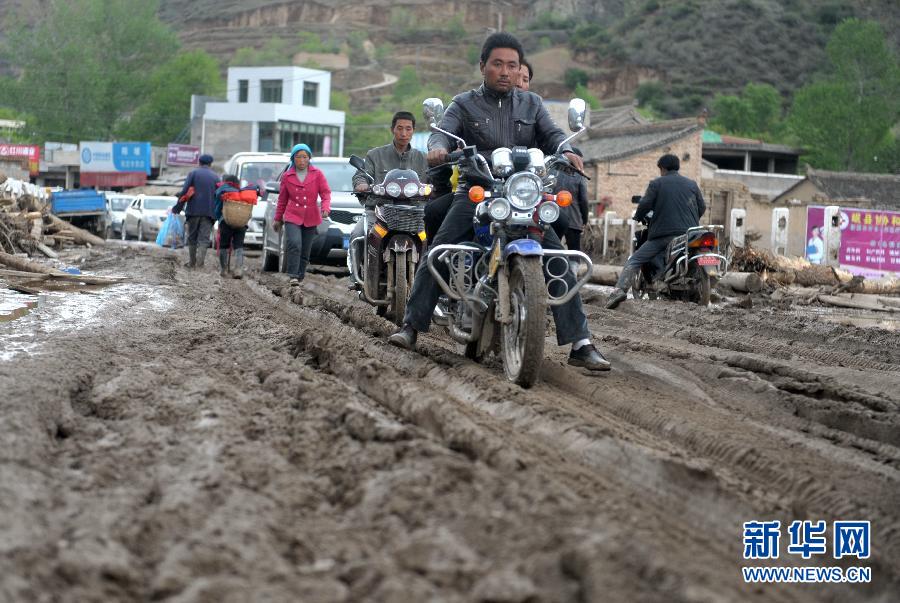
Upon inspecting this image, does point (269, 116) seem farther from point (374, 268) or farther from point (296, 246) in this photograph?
point (374, 268)

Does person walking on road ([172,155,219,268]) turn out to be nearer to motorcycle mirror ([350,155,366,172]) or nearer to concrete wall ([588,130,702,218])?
motorcycle mirror ([350,155,366,172])

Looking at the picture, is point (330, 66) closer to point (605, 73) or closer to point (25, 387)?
point (605, 73)

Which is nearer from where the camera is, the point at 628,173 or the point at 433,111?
the point at 433,111

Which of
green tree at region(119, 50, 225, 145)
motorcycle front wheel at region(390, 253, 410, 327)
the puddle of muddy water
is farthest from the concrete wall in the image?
green tree at region(119, 50, 225, 145)

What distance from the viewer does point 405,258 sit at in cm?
922

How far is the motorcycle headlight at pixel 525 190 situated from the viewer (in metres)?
6.34

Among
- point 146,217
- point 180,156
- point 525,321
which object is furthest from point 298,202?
point 180,156

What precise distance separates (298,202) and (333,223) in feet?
10.6

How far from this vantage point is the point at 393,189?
921 cm

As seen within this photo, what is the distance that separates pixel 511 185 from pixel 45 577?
393 cm

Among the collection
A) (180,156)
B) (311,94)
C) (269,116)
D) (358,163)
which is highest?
(311,94)

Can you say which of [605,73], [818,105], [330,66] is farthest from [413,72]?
[818,105]

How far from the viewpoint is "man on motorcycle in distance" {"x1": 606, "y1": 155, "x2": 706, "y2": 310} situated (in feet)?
41.9

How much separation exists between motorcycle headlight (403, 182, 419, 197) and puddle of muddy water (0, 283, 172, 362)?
2.45m
